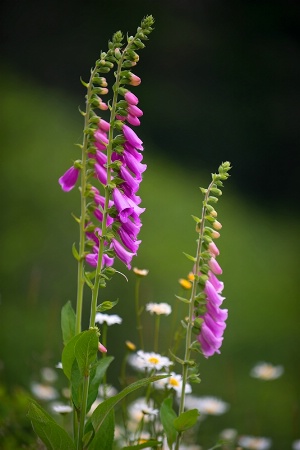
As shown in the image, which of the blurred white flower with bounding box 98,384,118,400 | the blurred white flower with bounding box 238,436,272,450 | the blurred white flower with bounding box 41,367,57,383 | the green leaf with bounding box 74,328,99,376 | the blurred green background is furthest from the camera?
the blurred green background

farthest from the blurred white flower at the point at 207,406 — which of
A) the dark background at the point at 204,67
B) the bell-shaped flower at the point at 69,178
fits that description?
the dark background at the point at 204,67

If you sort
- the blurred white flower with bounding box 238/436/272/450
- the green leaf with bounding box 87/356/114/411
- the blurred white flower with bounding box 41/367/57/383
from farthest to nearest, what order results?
the blurred white flower with bounding box 41/367/57/383 < the blurred white flower with bounding box 238/436/272/450 < the green leaf with bounding box 87/356/114/411

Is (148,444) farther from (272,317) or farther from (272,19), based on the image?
(272,19)

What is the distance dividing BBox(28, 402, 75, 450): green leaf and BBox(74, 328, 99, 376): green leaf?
8 cm

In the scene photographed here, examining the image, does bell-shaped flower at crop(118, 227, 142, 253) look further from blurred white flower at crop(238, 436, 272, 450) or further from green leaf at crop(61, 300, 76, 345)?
blurred white flower at crop(238, 436, 272, 450)

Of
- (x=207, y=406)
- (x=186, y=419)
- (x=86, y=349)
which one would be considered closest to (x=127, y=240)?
(x=86, y=349)

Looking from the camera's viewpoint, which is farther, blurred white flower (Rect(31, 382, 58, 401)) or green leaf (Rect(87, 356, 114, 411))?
blurred white flower (Rect(31, 382, 58, 401))

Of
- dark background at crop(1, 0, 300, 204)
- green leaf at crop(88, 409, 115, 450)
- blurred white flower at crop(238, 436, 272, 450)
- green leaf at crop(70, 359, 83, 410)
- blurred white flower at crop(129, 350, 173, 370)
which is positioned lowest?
blurred white flower at crop(238, 436, 272, 450)

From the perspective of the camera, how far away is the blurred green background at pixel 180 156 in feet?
7.36

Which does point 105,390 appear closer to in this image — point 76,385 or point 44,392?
point 76,385

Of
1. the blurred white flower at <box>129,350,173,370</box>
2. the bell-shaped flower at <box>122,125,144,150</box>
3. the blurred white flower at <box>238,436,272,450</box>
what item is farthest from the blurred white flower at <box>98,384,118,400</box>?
the bell-shaped flower at <box>122,125,144,150</box>

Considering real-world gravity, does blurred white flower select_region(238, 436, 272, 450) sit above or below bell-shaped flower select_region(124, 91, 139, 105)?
below

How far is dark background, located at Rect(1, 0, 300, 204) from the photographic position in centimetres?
233

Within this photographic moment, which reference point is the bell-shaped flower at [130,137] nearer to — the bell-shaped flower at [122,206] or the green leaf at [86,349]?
the bell-shaped flower at [122,206]
